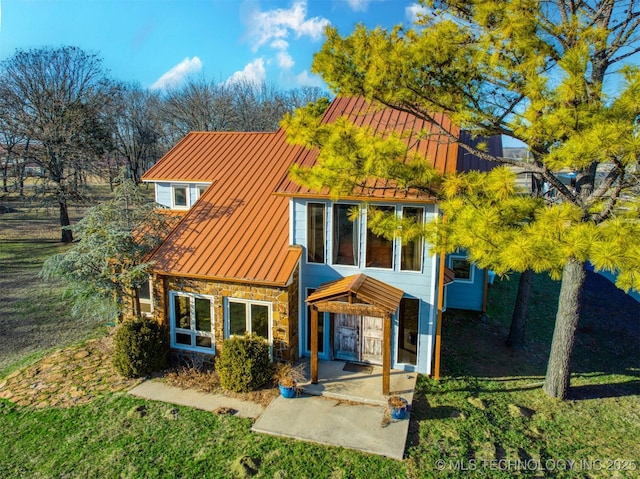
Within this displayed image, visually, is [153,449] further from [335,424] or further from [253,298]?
[253,298]

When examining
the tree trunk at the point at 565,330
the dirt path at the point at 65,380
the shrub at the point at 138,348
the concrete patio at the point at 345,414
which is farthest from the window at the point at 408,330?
the dirt path at the point at 65,380

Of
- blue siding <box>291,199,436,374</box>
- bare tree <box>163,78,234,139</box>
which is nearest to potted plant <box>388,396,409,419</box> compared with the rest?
blue siding <box>291,199,436,374</box>

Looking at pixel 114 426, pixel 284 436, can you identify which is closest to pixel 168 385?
pixel 114 426

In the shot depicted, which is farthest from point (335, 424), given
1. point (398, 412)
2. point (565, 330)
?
point (565, 330)

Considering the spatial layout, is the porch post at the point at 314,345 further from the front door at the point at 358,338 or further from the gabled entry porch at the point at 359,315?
the front door at the point at 358,338

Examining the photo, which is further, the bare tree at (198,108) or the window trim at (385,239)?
the bare tree at (198,108)
